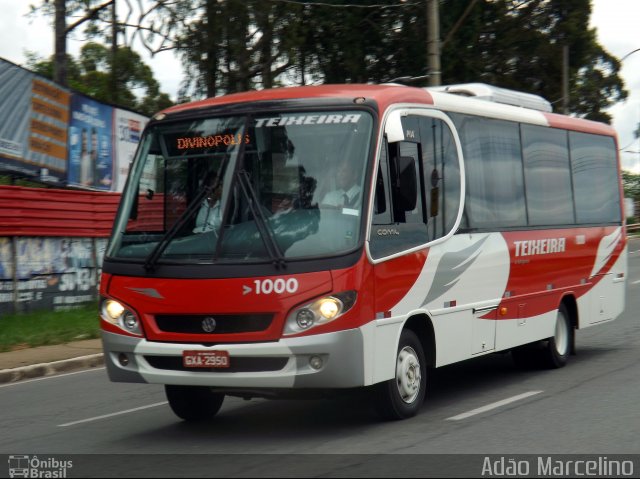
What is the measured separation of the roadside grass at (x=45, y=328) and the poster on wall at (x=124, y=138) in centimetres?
478

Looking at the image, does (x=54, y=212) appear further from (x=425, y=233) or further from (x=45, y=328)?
(x=425, y=233)

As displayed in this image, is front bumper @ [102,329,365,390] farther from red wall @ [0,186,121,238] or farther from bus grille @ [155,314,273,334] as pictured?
red wall @ [0,186,121,238]

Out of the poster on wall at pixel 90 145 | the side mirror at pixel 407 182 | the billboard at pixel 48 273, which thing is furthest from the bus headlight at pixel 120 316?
the poster on wall at pixel 90 145

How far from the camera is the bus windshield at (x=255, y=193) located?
7.84 metres

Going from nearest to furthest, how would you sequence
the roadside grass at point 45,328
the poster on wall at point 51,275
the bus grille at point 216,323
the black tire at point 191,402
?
the bus grille at point 216,323, the black tire at point 191,402, the roadside grass at point 45,328, the poster on wall at point 51,275

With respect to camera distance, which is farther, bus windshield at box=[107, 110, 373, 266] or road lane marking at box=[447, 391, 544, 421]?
road lane marking at box=[447, 391, 544, 421]

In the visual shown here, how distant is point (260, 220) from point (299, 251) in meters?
0.41

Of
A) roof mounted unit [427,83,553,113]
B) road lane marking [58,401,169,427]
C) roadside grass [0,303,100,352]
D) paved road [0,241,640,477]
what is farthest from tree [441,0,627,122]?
road lane marking [58,401,169,427]

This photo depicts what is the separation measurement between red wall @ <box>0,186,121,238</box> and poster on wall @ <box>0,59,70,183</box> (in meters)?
0.95

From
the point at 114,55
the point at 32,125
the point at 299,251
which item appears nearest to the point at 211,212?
the point at 299,251

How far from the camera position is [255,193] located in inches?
316

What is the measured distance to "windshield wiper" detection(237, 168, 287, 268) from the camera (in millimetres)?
7664

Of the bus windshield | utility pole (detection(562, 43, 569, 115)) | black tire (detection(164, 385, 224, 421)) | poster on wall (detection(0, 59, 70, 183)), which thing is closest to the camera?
the bus windshield

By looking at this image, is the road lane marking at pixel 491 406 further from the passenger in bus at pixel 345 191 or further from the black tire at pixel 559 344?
the passenger in bus at pixel 345 191
